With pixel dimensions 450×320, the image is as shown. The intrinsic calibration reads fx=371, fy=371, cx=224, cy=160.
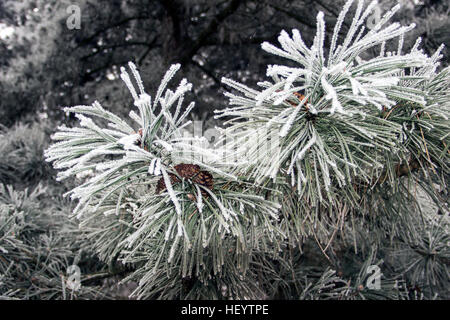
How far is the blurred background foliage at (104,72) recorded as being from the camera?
0.87 meters

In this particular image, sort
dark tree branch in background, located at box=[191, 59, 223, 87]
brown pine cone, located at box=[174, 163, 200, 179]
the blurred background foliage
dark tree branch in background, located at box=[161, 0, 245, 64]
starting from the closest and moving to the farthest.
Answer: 1. brown pine cone, located at box=[174, 163, 200, 179]
2. the blurred background foliage
3. dark tree branch in background, located at box=[161, 0, 245, 64]
4. dark tree branch in background, located at box=[191, 59, 223, 87]

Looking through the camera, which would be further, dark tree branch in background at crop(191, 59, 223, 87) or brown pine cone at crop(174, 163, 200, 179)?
dark tree branch in background at crop(191, 59, 223, 87)

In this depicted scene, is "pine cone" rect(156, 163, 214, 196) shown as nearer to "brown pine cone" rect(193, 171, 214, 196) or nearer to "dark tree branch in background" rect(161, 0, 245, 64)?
"brown pine cone" rect(193, 171, 214, 196)

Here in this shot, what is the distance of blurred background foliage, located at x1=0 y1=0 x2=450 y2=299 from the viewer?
0.87 meters

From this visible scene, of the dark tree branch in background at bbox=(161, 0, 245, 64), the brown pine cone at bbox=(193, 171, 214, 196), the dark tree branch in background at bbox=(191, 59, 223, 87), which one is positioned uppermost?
the dark tree branch in background at bbox=(161, 0, 245, 64)

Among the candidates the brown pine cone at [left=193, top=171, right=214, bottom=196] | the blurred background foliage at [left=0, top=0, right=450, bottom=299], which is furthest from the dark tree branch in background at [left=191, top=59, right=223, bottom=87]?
the brown pine cone at [left=193, top=171, right=214, bottom=196]

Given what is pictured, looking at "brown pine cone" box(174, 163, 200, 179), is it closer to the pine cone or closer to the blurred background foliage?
the pine cone

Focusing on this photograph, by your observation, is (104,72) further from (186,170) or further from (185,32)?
(186,170)

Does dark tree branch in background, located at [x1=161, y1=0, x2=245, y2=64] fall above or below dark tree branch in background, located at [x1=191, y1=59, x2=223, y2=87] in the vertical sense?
above

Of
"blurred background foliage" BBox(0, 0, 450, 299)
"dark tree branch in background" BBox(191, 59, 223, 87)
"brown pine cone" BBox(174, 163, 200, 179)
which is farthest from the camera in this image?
"dark tree branch in background" BBox(191, 59, 223, 87)

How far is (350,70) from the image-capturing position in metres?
0.41

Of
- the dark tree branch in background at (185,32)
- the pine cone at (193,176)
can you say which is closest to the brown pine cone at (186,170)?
the pine cone at (193,176)

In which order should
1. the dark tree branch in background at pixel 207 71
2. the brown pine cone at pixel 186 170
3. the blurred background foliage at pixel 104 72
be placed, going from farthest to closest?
the dark tree branch in background at pixel 207 71 < the blurred background foliage at pixel 104 72 < the brown pine cone at pixel 186 170

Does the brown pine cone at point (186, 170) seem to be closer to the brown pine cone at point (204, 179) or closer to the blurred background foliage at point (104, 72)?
the brown pine cone at point (204, 179)
